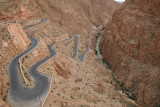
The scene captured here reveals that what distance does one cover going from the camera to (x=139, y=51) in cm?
3922

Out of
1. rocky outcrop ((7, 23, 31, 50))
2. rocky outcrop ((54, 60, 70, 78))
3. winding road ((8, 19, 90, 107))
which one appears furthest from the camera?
rocky outcrop ((7, 23, 31, 50))

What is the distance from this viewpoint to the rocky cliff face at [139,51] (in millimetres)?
33250

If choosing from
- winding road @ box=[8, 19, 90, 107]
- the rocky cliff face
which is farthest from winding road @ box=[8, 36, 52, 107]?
the rocky cliff face

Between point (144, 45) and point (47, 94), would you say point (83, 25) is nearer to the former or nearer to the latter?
point (144, 45)

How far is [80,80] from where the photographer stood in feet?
89.9

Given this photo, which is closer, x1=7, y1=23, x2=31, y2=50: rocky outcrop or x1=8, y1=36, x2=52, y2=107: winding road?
x1=8, y1=36, x2=52, y2=107: winding road

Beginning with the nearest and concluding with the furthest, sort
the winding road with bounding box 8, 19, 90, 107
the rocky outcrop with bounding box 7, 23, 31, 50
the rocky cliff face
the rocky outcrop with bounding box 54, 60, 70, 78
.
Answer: the winding road with bounding box 8, 19, 90, 107, the rocky outcrop with bounding box 54, 60, 70, 78, the rocky outcrop with bounding box 7, 23, 31, 50, the rocky cliff face

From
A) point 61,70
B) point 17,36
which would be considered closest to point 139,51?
point 61,70

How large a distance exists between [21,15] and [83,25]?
118 feet

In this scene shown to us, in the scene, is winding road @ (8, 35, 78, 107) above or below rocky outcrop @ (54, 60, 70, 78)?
above

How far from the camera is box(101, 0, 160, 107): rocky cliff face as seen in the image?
3325cm

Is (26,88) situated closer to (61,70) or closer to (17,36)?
(61,70)

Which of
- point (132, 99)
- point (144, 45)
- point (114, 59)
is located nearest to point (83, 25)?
point (114, 59)

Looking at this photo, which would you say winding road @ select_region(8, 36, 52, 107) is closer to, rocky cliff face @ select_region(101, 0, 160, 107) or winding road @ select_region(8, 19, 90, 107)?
winding road @ select_region(8, 19, 90, 107)
